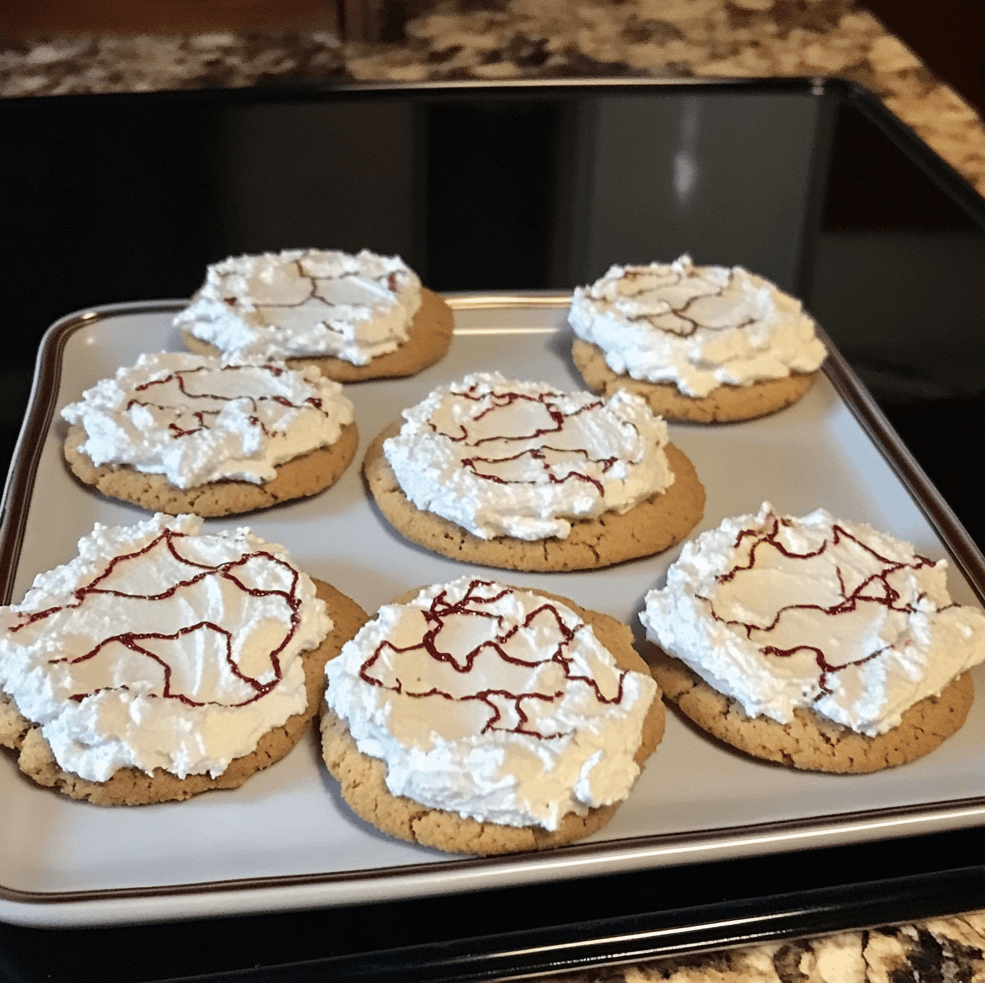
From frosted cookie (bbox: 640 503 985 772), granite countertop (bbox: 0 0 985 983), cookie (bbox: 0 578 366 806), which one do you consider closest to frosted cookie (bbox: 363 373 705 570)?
frosted cookie (bbox: 640 503 985 772)

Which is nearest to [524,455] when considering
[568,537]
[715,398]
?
[568,537]

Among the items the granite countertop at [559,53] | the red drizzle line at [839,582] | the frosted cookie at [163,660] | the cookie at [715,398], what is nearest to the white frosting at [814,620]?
the red drizzle line at [839,582]

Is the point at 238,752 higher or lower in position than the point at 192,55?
lower

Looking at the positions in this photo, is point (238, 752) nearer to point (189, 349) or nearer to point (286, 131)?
point (189, 349)

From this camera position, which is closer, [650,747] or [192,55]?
[650,747]

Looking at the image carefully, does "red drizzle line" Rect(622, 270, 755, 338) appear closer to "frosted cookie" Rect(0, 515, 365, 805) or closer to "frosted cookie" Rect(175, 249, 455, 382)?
"frosted cookie" Rect(175, 249, 455, 382)

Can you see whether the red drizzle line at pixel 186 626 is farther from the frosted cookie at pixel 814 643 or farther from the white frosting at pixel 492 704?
the frosted cookie at pixel 814 643

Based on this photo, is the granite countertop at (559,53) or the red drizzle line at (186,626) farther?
the granite countertop at (559,53)

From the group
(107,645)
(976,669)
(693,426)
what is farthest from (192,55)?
(976,669)
